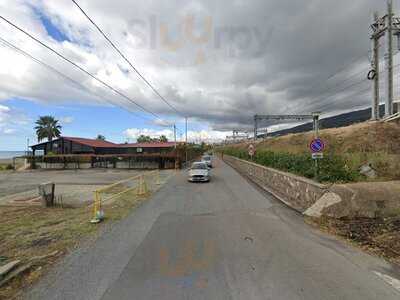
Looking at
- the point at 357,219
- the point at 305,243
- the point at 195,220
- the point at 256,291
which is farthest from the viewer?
the point at 195,220

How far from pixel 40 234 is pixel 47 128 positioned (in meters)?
67.4

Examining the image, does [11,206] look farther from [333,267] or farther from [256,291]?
[333,267]

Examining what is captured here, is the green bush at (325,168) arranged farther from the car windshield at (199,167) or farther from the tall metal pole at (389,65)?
the tall metal pole at (389,65)

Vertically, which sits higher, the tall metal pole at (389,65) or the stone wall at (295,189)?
the tall metal pole at (389,65)

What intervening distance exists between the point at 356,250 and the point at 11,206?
12635mm

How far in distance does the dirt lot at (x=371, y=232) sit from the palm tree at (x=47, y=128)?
231 ft

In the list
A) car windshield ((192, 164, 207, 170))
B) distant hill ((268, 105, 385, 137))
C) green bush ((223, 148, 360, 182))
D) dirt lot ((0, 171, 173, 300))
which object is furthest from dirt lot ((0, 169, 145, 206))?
distant hill ((268, 105, 385, 137))

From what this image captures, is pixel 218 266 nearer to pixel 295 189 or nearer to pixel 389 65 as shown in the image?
pixel 295 189

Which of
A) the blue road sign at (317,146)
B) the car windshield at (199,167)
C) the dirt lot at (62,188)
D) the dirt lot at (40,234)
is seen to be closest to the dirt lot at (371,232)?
the blue road sign at (317,146)

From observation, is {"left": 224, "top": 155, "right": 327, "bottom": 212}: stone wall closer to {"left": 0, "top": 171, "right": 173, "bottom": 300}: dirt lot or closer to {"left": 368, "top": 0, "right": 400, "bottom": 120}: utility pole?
{"left": 0, "top": 171, "right": 173, "bottom": 300}: dirt lot

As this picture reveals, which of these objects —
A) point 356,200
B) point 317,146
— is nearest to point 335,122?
point 317,146

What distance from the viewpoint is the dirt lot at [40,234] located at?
4094 mm

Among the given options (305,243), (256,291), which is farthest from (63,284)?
(305,243)

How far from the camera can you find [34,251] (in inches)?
196
